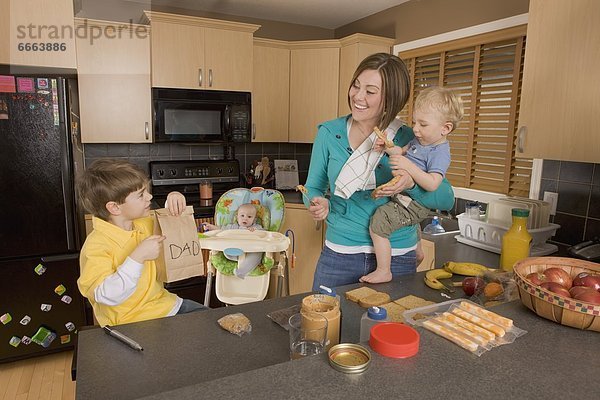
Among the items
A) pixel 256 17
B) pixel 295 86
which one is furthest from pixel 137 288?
pixel 256 17

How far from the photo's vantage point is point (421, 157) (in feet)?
4.69

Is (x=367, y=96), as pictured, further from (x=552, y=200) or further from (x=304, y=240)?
(x=304, y=240)

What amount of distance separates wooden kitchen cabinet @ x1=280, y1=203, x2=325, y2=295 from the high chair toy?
38.2 inches

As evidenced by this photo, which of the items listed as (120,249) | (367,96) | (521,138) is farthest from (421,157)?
(120,249)

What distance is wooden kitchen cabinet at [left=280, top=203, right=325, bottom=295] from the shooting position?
3.33 meters

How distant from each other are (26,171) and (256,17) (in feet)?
7.72

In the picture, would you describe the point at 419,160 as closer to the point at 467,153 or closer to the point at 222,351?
the point at 222,351

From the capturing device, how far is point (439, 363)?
789 mm

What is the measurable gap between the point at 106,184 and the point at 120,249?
0.22 metres

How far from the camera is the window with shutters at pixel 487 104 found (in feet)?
8.47

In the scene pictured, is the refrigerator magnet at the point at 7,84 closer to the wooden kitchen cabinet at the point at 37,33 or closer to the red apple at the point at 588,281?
the wooden kitchen cabinet at the point at 37,33

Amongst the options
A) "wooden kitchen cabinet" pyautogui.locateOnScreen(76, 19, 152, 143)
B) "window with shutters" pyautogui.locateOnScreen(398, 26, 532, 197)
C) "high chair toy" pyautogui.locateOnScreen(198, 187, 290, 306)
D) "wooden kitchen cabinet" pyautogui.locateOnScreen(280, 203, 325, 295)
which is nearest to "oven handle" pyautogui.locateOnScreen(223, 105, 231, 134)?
"wooden kitchen cabinet" pyautogui.locateOnScreen(76, 19, 152, 143)

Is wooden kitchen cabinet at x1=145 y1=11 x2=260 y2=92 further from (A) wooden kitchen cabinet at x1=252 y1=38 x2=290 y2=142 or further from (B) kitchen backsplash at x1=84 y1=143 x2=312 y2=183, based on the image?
(B) kitchen backsplash at x1=84 y1=143 x2=312 y2=183

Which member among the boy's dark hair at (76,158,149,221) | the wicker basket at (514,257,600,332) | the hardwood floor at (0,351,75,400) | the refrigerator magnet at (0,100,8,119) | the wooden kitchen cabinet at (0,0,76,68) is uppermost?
the wooden kitchen cabinet at (0,0,76,68)
